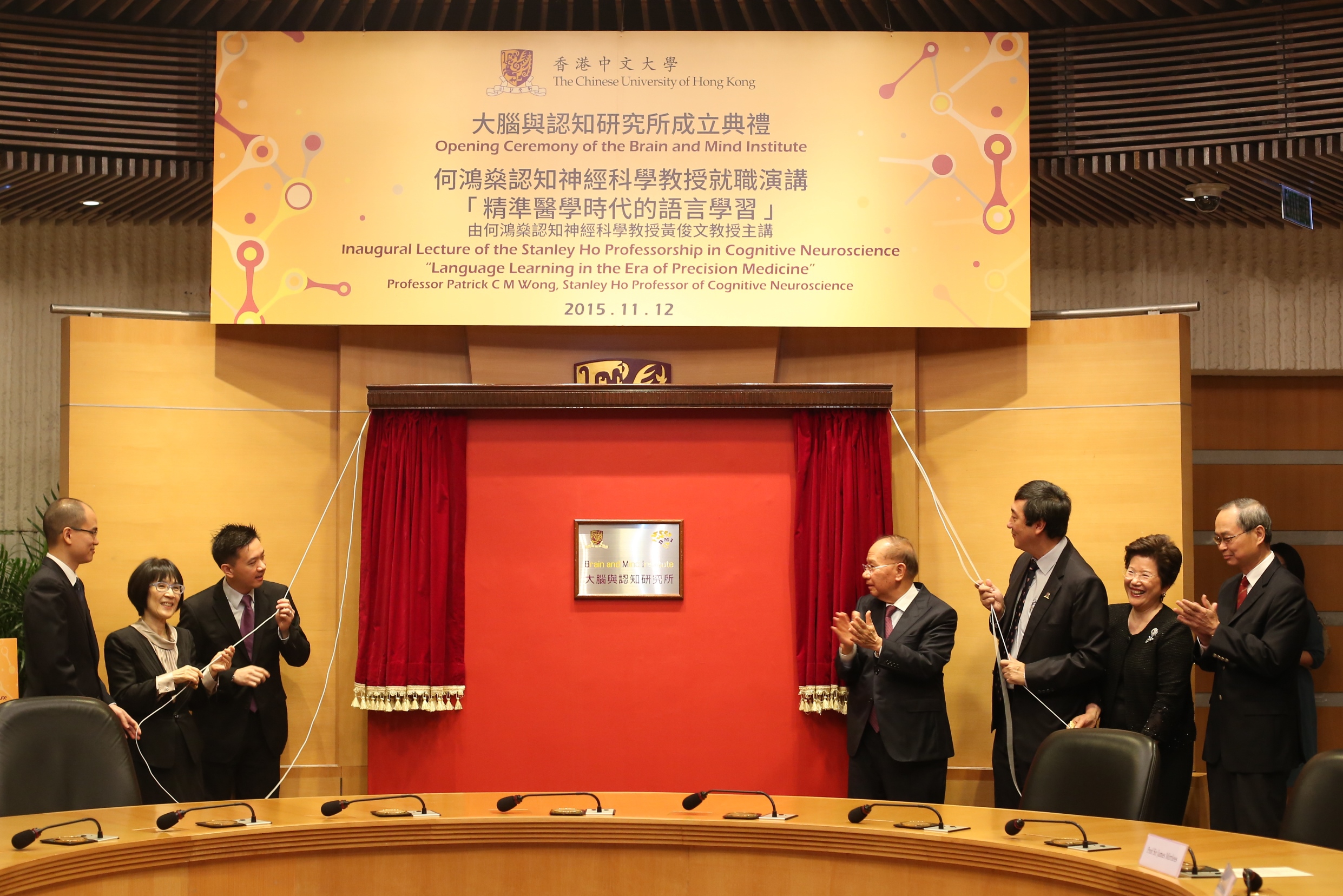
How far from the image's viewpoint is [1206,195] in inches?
241

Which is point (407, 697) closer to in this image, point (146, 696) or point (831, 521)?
point (146, 696)

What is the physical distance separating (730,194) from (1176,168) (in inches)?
89.0

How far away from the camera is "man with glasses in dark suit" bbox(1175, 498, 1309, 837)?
12.4ft

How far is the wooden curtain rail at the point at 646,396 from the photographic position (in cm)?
519

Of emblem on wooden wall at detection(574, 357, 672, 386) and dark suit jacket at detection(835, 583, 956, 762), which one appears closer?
dark suit jacket at detection(835, 583, 956, 762)

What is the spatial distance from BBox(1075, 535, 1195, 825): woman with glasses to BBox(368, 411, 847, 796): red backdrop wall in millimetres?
1346

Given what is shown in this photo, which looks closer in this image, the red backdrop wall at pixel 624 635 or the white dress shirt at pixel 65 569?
the white dress shirt at pixel 65 569

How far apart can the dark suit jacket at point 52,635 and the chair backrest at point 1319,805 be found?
146 inches

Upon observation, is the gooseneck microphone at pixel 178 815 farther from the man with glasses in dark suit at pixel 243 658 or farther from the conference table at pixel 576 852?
the man with glasses in dark suit at pixel 243 658

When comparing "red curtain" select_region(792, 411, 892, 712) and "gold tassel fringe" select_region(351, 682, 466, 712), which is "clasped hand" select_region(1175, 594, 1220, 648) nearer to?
"red curtain" select_region(792, 411, 892, 712)

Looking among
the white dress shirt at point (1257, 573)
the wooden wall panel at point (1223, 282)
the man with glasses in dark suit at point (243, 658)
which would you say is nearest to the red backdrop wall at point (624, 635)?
the man with glasses in dark suit at point (243, 658)

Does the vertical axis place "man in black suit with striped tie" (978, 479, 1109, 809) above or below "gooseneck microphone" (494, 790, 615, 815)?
above

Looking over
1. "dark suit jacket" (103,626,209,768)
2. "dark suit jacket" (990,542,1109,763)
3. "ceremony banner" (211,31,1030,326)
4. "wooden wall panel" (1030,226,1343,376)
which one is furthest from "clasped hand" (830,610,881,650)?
"wooden wall panel" (1030,226,1343,376)

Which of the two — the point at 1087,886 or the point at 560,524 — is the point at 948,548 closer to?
the point at 560,524
